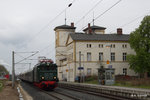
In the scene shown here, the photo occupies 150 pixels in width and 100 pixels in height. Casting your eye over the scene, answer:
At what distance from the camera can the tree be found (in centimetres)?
5241

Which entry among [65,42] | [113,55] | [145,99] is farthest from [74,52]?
[145,99]

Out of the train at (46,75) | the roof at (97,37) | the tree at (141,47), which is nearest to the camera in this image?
the train at (46,75)

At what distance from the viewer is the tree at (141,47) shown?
52.4 m

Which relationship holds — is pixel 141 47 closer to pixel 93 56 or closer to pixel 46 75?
pixel 93 56

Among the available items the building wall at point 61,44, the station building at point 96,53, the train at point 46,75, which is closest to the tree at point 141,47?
the station building at point 96,53

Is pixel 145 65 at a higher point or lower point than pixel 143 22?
lower

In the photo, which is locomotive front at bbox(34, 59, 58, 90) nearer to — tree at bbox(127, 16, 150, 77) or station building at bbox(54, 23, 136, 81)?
tree at bbox(127, 16, 150, 77)

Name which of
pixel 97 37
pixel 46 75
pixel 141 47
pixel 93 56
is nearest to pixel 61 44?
pixel 97 37

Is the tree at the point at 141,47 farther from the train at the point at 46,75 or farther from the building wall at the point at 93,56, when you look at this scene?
the train at the point at 46,75

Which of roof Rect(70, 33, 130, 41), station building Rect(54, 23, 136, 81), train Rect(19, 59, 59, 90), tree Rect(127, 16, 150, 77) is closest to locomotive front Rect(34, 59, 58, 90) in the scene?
train Rect(19, 59, 59, 90)

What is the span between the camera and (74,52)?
61438 mm

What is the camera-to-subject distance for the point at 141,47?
53625 mm

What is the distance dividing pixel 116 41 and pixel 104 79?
25350mm

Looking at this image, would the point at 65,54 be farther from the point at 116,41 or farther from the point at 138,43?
the point at 138,43
